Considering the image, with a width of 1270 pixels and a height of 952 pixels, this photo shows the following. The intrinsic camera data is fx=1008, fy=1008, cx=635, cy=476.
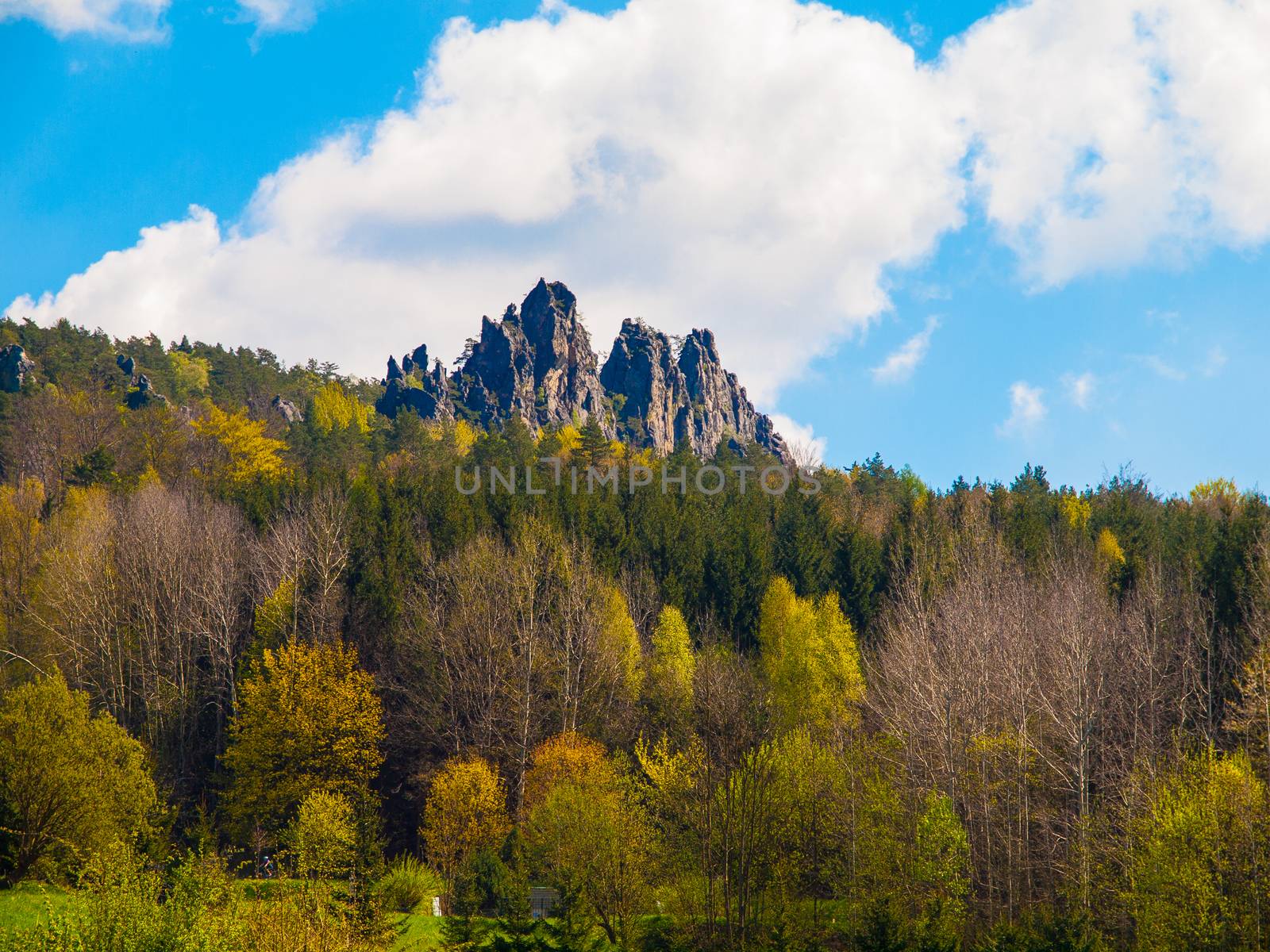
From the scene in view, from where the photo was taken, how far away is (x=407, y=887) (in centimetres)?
3134

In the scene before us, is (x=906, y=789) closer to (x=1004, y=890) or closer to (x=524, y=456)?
(x=1004, y=890)

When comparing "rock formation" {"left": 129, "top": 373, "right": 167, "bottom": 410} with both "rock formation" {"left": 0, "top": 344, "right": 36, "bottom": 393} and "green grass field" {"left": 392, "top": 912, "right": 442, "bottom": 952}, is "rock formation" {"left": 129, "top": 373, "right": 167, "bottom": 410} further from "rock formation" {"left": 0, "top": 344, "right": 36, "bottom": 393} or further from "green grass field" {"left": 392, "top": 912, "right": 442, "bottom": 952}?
"green grass field" {"left": 392, "top": 912, "right": 442, "bottom": 952}

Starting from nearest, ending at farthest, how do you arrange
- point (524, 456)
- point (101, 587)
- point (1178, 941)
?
point (1178, 941), point (101, 587), point (524, 456)

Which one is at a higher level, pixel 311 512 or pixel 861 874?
pixel 311 512

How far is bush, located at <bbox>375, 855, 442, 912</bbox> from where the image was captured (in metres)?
29.6

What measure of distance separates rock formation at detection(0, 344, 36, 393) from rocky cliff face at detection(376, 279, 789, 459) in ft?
154

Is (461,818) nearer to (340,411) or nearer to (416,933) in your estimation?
(416,933)

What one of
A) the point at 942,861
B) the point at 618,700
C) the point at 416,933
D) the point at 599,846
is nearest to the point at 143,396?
the point at 618,700

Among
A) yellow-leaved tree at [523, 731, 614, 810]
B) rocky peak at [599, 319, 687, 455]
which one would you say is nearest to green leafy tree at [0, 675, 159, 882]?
yellow-leaved tree at [523, 731, 614, 810]

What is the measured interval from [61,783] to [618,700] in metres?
22.2

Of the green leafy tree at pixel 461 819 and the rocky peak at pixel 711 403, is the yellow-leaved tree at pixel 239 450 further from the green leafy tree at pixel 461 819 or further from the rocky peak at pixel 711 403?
the rocky peak at pixel 711 403

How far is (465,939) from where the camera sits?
24516 mm

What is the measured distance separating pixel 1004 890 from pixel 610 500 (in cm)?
3359

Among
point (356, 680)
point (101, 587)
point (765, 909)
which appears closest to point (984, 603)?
point (765, 909)
